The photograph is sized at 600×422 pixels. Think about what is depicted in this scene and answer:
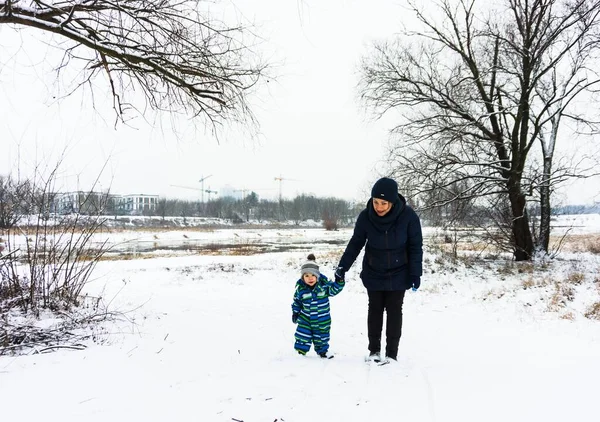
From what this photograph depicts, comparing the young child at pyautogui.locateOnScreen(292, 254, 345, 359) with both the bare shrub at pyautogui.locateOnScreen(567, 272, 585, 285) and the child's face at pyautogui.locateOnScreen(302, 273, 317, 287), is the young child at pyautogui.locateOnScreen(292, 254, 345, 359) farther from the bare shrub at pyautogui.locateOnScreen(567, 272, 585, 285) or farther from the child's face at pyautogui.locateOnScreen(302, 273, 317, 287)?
the bare shrub at pyautogui.locateOnScreen(567, 272, 585, 285)

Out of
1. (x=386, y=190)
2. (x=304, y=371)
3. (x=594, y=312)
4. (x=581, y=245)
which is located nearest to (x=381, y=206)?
(x=386, y=190)

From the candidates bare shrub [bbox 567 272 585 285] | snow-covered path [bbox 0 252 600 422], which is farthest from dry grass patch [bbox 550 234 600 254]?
snow-covered path [bbox 0 252 600 422]

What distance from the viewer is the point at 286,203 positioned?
113 metres

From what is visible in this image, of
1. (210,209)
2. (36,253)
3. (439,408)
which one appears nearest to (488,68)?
(439,408)

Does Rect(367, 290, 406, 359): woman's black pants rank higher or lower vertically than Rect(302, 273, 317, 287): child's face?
lower

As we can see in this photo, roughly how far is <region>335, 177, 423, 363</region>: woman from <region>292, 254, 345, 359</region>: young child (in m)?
0.44

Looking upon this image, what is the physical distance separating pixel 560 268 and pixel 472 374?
8976 millimetres

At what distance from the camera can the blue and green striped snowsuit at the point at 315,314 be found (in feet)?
13.1

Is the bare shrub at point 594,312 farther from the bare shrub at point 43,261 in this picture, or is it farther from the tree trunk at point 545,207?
the bare shrub at point 43,261

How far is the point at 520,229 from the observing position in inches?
480

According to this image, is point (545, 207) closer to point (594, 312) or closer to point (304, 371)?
point (594, 312)

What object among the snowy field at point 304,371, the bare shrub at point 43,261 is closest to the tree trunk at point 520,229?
→ the snowy field at point 304,371

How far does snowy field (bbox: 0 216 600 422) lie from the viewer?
2.62 meters

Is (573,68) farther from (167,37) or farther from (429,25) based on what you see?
(167,37)
